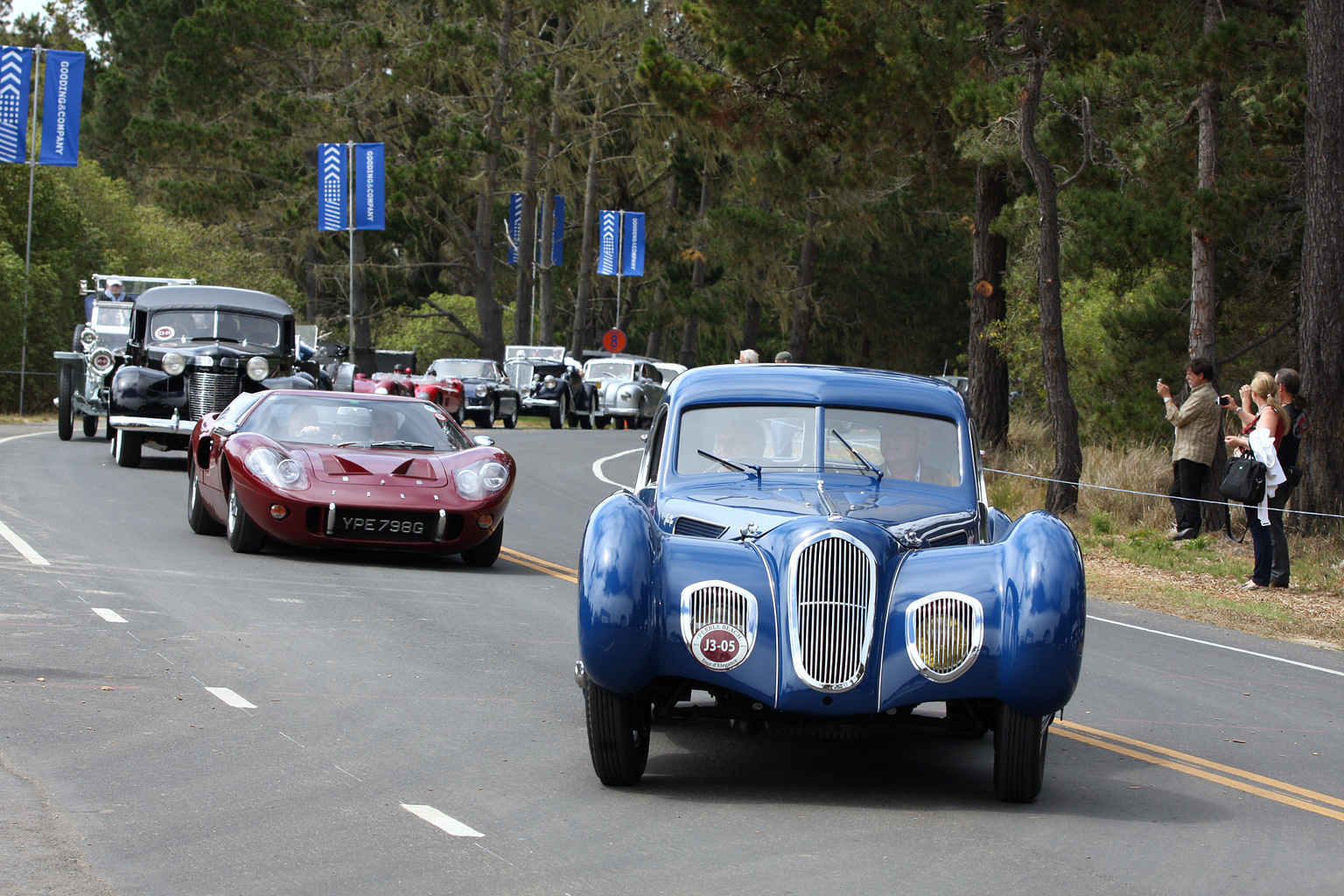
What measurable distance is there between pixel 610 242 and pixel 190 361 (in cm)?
3344

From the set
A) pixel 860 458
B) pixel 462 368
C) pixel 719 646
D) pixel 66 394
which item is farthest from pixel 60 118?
pixel 719 646

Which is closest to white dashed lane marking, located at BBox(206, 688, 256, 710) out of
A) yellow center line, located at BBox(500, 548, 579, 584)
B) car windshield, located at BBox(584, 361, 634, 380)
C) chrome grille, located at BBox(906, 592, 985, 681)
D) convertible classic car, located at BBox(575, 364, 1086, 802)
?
convertible classic car, located at BBox(575, 364, 1086, 802)

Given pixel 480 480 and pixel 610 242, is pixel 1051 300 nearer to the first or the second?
pixel 480 480

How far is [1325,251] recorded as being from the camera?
1697cm

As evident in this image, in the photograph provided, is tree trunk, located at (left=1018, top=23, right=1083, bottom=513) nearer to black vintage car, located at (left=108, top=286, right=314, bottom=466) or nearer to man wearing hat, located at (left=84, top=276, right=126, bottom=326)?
black vintage car, located at (left=108, top=286, right=314, bottom=466)

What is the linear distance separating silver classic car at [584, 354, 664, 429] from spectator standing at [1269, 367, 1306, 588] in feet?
89.3

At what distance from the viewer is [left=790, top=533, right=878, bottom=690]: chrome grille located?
595 centimetres

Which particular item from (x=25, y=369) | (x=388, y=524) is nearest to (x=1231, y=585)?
(x=388, y=524)

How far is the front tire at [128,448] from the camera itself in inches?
779

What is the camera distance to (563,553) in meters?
14.3

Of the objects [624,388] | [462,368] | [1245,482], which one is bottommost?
[1245,482]

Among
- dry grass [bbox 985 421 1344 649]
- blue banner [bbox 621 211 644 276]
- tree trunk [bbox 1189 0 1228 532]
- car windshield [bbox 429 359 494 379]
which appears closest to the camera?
dry grass [bbox 985 421 1344 649]

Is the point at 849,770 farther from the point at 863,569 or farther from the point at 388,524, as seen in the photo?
the point at 388,524

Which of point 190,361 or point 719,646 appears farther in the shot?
point 190,361
